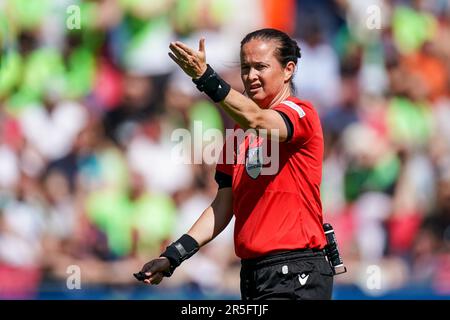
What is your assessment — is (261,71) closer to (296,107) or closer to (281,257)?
(296,107)

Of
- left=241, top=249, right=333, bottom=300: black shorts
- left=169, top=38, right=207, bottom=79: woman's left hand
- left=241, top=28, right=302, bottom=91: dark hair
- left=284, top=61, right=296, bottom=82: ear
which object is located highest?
Result: left=241, top=28, right=302, bottom=91: dark hair

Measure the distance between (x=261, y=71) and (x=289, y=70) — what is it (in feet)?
0.68

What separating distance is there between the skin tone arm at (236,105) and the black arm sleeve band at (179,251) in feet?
2.47

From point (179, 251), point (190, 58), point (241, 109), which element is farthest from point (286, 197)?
point (190, 58)

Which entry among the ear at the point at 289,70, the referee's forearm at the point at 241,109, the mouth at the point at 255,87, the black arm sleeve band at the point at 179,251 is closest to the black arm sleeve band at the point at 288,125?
the referee's forearm at the point at 241,109

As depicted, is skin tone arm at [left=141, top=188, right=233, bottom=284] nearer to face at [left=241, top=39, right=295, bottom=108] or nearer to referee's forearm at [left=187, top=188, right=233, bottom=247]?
referee's forearm at [left=187, top=188, right=233, bottom=247]

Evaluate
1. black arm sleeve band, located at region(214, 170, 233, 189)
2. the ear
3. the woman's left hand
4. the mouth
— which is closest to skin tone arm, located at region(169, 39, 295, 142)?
the woman's left hand

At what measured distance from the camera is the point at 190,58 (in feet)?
14.4

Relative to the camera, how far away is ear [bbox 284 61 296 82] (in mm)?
4984

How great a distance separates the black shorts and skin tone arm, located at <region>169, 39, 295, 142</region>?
1.82 feet

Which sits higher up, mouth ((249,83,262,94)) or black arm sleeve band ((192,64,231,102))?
mouth ((249,83,262,94))

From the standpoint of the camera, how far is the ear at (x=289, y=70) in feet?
16.4

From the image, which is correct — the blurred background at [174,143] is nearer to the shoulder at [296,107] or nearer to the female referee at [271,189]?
the female referee at [271,189]
